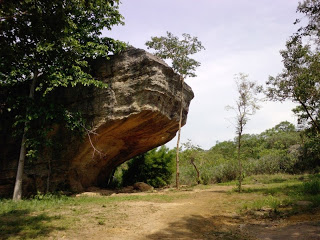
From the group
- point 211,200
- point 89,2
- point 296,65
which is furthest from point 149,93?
point 296,65

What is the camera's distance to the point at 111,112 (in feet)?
41.1

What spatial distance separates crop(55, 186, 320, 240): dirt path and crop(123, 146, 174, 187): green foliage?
30.4 feet

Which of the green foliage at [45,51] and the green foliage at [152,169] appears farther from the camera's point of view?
the green foliage at [152,169]

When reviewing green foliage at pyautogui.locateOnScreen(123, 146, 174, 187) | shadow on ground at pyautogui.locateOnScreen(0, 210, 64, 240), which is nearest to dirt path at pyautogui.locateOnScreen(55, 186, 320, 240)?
shadow on ground at pyautogui.locateOnScreen(0, 210, 64, 240)

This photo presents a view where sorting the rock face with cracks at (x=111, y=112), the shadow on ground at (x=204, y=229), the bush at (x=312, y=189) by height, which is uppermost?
the rock face with cracks at (x=111, y=112)

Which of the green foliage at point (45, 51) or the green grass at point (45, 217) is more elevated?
the green foliage at point (45, 51)

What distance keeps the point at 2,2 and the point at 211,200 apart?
8722 mm

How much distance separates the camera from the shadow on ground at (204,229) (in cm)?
580

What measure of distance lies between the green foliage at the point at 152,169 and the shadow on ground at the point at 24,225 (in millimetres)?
10938

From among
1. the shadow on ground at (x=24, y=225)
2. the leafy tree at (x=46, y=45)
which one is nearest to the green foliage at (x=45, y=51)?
the leafy tree at (x=46, y=45)

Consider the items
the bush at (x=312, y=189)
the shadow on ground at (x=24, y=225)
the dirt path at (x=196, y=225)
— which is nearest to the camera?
the shadow on ground at (x=24, y=225)

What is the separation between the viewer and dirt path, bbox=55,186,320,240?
577 centimetres

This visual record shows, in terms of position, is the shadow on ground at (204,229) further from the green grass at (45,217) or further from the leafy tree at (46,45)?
the leafy tree at (46,45)

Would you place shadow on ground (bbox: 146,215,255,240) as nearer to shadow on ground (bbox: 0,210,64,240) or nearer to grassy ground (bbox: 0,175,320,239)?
grassy ground (bbox: 0,175,320,239)
